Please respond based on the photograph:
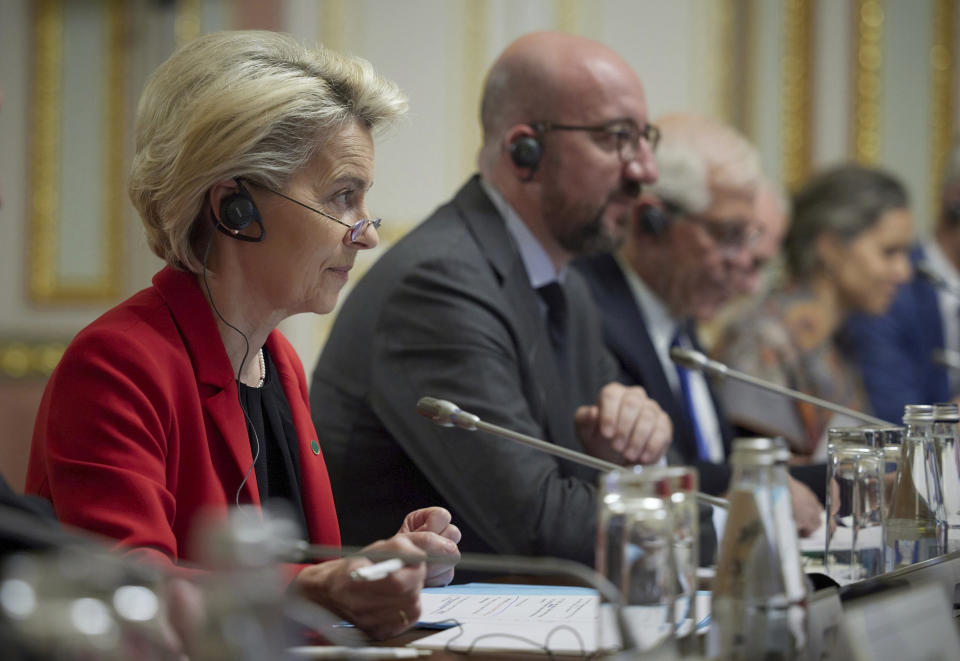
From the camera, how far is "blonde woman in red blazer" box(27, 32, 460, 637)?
4.15 feet

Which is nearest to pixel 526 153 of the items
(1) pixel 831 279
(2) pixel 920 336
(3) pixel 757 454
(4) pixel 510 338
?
(4) pixel 510 338

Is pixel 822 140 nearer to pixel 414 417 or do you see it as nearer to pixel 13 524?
pixel 414 417

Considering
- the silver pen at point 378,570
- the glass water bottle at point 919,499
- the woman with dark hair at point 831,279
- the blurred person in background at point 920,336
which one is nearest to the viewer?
the silver pen at point 378,570

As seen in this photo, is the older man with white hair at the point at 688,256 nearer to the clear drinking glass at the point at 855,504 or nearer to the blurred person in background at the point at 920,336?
the blurred person in background at the point at 920,336

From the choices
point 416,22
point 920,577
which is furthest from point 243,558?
point 416,22

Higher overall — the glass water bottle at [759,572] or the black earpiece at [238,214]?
the black earpiece at [238,214]

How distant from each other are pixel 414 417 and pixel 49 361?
3269 mm

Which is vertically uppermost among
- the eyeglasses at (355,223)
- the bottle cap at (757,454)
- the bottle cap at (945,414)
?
the eyeglasses at (355,223)

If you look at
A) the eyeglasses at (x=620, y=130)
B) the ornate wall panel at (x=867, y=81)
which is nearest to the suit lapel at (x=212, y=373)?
the eyeglasses at (x=620, y=130)

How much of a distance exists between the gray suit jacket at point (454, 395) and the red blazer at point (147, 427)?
0.35 meters

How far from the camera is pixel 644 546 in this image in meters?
0.94

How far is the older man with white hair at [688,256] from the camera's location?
277 cm

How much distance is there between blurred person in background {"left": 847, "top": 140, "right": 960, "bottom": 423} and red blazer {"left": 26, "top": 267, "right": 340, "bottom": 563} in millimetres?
2555

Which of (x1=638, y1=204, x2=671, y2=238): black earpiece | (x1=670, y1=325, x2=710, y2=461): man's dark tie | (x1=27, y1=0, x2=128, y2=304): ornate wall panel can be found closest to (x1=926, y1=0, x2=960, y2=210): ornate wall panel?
Answer: (x1=638, y1=204, x2=671, y2=238): black earpiece
